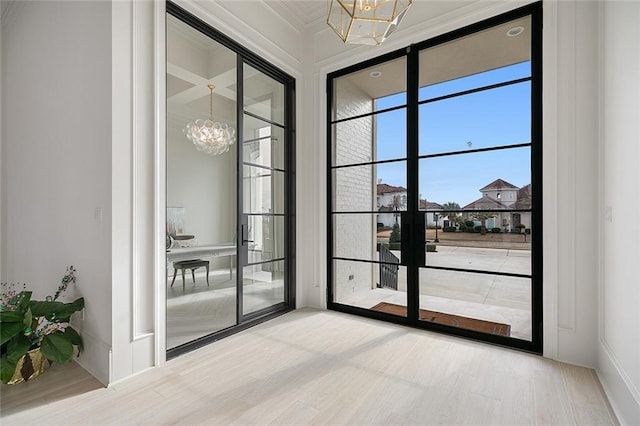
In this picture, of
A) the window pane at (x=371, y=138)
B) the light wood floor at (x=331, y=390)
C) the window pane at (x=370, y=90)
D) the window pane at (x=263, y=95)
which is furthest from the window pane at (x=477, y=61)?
the light wood floor at (x=331, y=390)

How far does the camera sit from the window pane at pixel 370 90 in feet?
10.4

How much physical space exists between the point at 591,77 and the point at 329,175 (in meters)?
2.42

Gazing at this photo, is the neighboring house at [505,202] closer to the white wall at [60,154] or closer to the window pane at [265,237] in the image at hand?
the window pane at [265,237]

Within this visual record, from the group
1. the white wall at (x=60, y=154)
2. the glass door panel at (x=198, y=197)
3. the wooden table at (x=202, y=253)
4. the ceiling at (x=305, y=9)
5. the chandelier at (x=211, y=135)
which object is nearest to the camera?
the white wall at (x=60, y=154)

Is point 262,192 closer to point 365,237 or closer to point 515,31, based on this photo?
point 365,237

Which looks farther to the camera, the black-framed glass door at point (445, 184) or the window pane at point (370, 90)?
the window pane at point (370, 90)

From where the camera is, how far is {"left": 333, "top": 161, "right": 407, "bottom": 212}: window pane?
10.4 feet

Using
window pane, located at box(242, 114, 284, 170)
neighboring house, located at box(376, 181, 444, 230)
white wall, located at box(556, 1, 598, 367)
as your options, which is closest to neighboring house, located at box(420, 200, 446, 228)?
neighboring house, located at box(376, 181, 444, 230)

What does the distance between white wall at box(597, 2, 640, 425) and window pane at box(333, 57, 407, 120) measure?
5.18 feet

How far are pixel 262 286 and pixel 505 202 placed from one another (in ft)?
8.38

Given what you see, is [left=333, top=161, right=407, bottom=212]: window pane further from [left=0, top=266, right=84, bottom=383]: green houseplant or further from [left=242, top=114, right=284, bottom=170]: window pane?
[left=0, top=266, right=84, bottom=383]: green houseplant

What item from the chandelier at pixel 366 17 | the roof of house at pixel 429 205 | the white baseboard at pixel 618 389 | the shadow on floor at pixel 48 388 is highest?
the chandelier at pixel 366 17

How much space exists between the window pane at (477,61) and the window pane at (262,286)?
245cm

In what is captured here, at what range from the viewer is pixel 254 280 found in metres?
3.26
